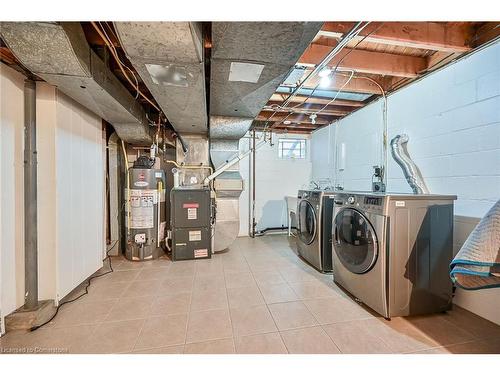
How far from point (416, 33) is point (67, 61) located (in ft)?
8.36

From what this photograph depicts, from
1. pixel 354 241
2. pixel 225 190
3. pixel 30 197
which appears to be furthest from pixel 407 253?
pixel 30 197

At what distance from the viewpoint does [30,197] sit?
1583 mm

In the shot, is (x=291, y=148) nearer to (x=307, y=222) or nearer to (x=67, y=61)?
(x=307, y=222)

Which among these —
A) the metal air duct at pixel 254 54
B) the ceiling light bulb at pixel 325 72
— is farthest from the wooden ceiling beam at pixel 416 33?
the metal air duct at pixel 254 54

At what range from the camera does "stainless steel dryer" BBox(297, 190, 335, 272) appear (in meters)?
2.37

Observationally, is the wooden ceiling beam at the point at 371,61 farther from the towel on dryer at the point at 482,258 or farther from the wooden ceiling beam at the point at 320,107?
the towel on dryer at the point at 482,258

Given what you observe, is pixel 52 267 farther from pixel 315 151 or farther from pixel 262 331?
pixel 315 151

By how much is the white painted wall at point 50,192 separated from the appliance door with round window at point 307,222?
2.60m

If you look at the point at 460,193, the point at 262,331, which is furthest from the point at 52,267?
the point at 460,193

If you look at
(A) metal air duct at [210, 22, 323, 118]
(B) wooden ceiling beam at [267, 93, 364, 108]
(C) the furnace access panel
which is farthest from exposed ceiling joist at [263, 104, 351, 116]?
(C) the furnace access panel

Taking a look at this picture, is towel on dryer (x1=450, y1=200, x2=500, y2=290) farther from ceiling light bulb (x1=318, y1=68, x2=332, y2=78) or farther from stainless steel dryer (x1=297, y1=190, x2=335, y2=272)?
ceiling light bulb (x1=318, y1=68, x2=332, y2=78)

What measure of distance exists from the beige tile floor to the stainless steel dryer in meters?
0.23

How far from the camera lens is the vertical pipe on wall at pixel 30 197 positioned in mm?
1565

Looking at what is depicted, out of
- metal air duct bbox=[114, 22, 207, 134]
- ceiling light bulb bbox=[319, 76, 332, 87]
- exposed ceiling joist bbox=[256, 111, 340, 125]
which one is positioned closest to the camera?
metal air duct bbox=[114, 22, 207, 134]
